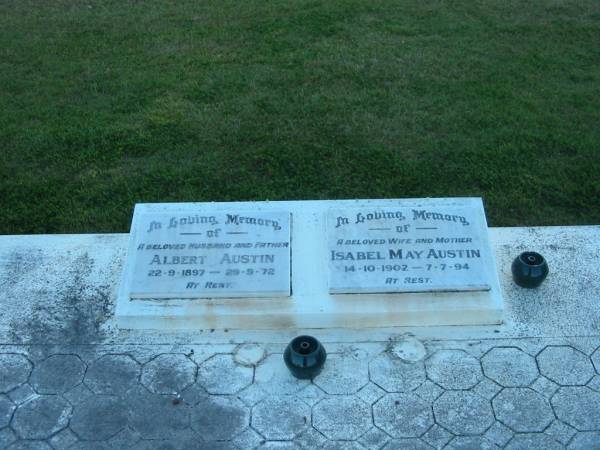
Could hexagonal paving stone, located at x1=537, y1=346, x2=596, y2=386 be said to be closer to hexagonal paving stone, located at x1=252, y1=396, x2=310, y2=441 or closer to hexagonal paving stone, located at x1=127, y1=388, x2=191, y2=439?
hexagonal paving stone, located at x1=252, y1=396, x2=310, y2=441

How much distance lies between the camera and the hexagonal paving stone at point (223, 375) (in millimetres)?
3932

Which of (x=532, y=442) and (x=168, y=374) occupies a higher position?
(x=532, y=442)

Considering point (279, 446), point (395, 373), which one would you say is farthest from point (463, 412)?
point (279, 446)

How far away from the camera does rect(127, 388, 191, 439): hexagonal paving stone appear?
3.71 meters

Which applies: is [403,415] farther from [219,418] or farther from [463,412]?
[219,418]

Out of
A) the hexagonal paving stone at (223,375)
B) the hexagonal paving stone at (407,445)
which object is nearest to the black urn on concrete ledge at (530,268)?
the hexagonal paving stone at (407,445)

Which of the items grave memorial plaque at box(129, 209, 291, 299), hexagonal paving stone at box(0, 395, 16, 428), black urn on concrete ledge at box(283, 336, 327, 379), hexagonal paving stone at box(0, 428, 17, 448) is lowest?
hexagonal paving stone at box(0, 395, 16, 428)

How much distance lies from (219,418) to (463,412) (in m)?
1.28

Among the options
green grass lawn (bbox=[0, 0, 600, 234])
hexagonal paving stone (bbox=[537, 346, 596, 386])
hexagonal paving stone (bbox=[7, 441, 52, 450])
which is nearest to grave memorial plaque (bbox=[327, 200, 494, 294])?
hexagonal paving stone (bbox=[537, 346, 596, 386])

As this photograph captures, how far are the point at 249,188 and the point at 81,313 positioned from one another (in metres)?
1.84

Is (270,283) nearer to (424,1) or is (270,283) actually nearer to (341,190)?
(341,190)

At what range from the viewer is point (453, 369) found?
400cm

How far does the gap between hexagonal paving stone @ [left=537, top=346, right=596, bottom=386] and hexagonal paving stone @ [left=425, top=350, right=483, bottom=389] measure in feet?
1.24

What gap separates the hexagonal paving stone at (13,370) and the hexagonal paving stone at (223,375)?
99cm
